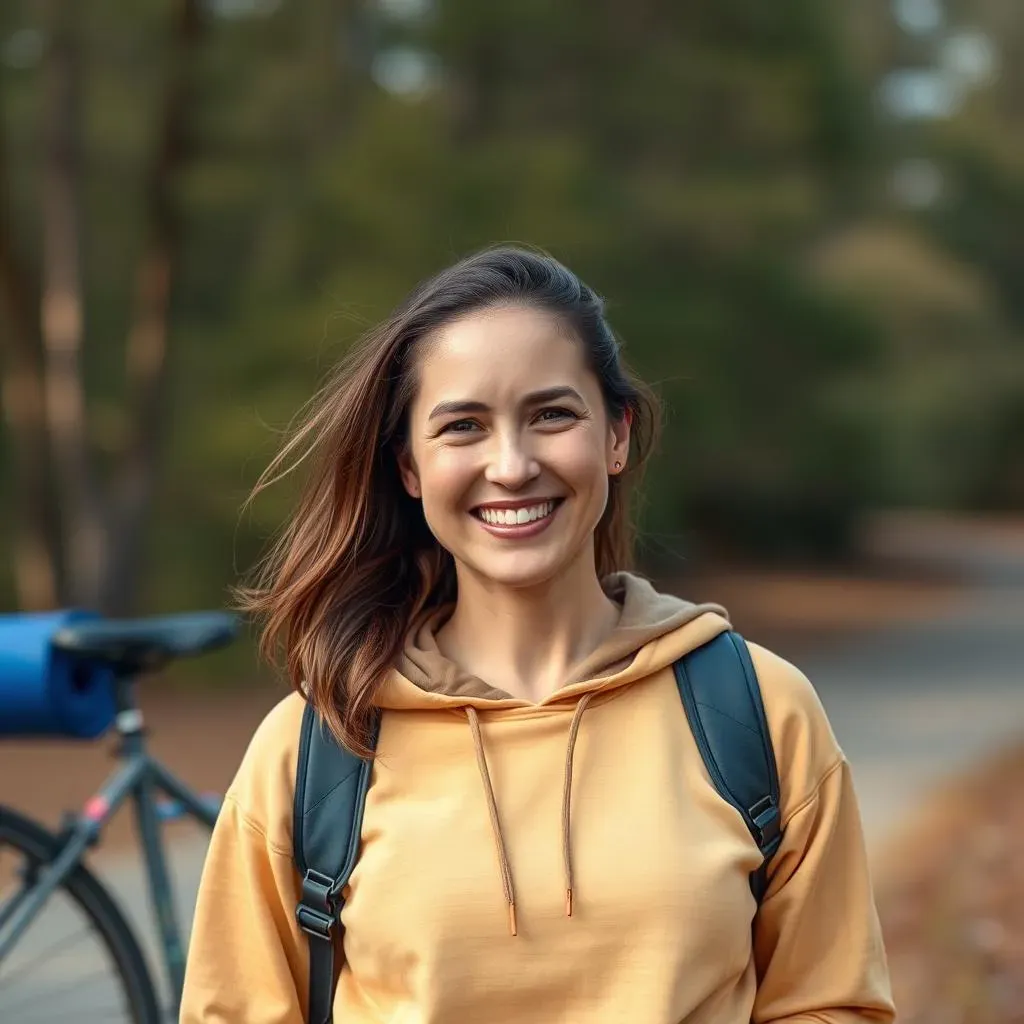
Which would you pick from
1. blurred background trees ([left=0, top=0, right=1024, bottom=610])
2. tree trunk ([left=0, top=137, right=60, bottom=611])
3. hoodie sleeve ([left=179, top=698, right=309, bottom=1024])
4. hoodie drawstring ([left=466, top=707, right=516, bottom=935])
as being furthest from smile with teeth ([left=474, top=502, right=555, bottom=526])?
tree trunk ([left=0, top=137, right=60, bottom=611])

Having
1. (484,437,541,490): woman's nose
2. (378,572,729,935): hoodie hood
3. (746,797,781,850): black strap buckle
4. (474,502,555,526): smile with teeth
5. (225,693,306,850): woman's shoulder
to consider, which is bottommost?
(746,797,781,850): black strap buckle

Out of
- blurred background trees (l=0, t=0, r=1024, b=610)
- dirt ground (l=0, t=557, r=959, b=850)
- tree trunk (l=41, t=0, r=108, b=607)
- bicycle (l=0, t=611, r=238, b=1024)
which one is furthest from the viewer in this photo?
tree trunk (l=41, t=0, r=108, b=607)

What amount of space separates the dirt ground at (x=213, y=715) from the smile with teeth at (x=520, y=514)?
1509 millimetres

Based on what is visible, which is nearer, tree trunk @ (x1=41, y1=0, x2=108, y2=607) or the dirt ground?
the dirt ground

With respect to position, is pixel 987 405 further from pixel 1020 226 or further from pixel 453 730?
pixel 453 730

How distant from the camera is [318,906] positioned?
1.83 m

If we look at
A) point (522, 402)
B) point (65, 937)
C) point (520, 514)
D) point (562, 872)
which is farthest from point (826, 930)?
point (65, 937)

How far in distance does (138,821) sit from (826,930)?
6.04 feet

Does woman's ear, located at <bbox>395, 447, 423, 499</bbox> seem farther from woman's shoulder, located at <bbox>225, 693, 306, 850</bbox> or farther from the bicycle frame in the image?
the bicycle frame

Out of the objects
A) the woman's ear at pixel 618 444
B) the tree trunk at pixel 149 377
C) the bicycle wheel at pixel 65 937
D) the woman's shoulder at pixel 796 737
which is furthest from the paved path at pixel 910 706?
the tree trunk at pixel 149 377

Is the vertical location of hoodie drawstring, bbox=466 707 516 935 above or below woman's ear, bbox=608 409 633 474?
below

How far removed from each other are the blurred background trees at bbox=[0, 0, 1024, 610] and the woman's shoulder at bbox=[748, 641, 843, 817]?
6325 millimetres

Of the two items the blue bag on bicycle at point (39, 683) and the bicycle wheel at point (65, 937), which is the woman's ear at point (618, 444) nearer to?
the blue bag on bicycle at point (39, 683)

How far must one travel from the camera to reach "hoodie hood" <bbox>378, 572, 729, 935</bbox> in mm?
1823
